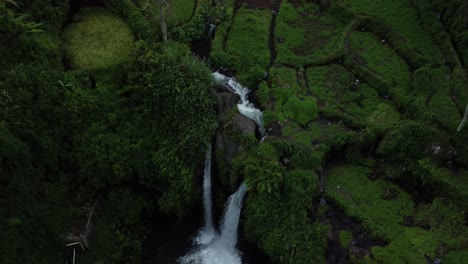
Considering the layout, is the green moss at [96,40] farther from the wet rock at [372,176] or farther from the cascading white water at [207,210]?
the wet rock at [372,176]

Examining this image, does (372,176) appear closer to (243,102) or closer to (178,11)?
(243,102)

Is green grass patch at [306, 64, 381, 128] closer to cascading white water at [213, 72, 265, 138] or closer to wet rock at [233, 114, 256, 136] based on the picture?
cascading white water at [213, 72, 265, 138]

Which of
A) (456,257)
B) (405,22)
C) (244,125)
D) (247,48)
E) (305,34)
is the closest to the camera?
(456,257)

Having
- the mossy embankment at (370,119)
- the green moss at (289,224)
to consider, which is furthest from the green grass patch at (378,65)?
the green moss at (289,224)

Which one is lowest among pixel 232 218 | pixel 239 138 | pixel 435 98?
pixel 232 218

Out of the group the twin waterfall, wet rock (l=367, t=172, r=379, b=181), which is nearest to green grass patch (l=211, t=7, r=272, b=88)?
the twin waterfall

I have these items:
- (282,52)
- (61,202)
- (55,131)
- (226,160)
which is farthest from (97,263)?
(282,52)

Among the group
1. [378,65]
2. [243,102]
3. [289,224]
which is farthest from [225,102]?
[378,65]
